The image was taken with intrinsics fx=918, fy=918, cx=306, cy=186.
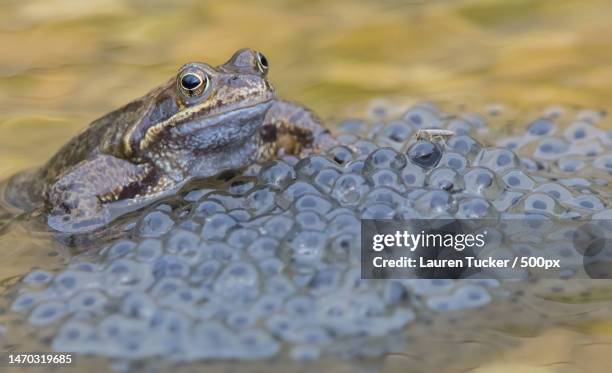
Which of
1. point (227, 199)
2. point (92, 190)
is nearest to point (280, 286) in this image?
point (227, 199)

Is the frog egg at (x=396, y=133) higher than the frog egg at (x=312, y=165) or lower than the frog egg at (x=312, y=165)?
higher

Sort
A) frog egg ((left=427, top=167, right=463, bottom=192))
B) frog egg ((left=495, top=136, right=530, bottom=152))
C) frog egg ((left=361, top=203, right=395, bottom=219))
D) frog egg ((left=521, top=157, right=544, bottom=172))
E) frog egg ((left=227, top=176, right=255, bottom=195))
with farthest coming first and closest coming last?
frog egg ((left=495, top=136, right=530, bottom=152))
frog egg ((left=521, top=157, right=544, bottom=172))
frog egg ((left=227, top=176, right=255, bottom=195))
frog egg ((left=427, top=167, right=463, bottom=192))
frog egg ((left=361, top=203, right=395, bottom=219))

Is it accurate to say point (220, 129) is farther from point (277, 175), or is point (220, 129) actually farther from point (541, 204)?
point (541, 204)

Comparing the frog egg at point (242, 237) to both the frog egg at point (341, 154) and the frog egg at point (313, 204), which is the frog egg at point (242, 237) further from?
the frog egg at point (341, 154)

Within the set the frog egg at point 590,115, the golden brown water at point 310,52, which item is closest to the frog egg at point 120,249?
the golden brown water at point 310,52

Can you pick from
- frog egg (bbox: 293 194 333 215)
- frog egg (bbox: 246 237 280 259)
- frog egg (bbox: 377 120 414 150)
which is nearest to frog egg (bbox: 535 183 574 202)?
frog egg (bbox: 377 120 414 150)

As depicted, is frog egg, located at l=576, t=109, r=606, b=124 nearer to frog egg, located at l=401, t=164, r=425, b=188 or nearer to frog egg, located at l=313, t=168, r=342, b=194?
frog egg, located at l=401, t=164, r=425, b=188
